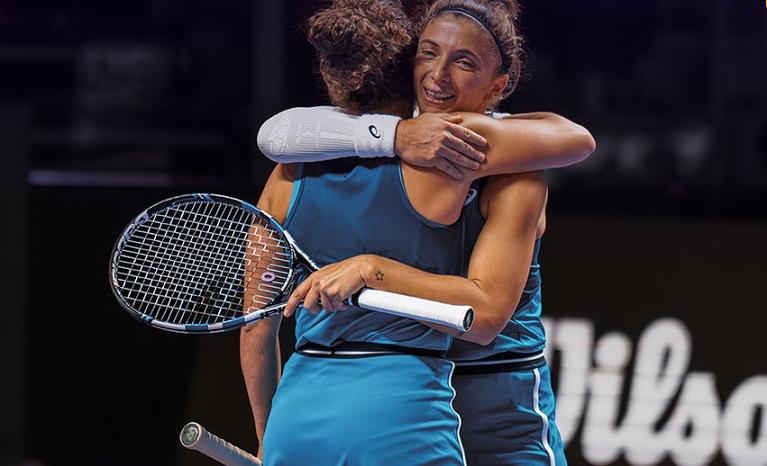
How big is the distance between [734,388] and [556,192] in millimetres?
1201

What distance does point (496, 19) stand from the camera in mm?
1735

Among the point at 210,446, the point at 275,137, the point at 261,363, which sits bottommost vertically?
the point at 210,446

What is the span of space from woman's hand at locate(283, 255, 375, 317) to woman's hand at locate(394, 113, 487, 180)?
5.8 inches

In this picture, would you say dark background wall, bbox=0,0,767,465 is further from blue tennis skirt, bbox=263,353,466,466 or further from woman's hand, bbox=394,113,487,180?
blue tennis skirt, bbox=263,353,466,466

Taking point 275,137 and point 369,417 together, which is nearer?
point 369,417

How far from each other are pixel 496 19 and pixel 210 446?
0.73 m

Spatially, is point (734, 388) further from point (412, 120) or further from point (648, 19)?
point (412, 120)

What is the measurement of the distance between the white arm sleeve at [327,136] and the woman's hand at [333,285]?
0.15m

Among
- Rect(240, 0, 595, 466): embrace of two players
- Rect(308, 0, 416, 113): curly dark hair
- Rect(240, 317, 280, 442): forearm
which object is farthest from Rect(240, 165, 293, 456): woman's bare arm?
Rect(308, 0, 416, 113): curly dark hair

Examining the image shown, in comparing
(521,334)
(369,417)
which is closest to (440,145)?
(369,417)

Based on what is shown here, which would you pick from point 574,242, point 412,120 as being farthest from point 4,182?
point 412,120

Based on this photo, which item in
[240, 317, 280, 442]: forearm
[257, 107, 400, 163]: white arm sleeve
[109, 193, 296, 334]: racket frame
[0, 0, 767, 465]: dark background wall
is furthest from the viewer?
[0, 0, 767, 465]: dark background wall

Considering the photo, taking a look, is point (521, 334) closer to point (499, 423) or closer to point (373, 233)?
point (499, 423)

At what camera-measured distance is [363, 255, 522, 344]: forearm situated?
1616 millimetres
